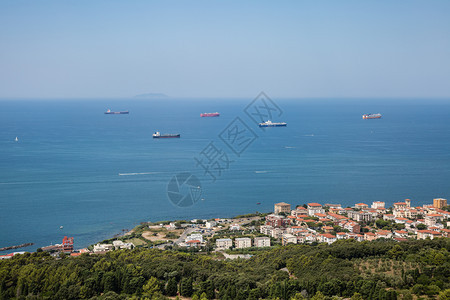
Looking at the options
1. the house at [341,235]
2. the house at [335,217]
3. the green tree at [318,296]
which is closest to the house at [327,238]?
the house at [341,235]

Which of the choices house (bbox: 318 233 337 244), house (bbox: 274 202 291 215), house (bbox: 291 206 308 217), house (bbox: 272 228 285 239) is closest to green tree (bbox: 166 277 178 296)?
house (bbox: 272 228 285 239)

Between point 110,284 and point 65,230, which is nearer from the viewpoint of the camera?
point 110,284

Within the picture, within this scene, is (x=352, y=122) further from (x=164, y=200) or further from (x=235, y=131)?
(x=164, y=200)

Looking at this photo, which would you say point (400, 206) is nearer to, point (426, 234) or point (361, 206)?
point (361, 206)

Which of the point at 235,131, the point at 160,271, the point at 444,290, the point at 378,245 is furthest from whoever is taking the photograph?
the point at 235,131

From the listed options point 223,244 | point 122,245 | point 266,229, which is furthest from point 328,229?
point 122,245

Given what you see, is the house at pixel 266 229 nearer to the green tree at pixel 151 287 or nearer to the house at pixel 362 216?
the house at pixel 362 216

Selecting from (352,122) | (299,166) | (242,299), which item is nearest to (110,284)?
(242,299)
